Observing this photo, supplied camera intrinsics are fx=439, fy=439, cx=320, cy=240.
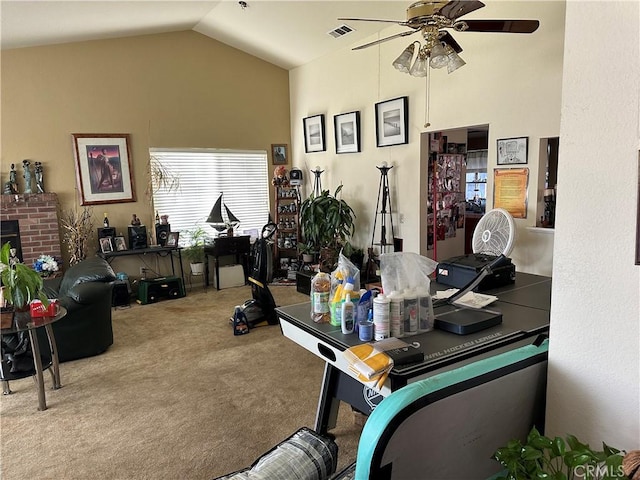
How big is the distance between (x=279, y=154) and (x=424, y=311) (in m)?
5.52

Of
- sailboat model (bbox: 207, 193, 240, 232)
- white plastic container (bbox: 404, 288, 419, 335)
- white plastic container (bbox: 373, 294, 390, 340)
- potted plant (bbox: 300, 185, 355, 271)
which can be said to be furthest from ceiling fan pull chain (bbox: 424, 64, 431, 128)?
white plastic container (bbox: 373, 294, 390, 340)

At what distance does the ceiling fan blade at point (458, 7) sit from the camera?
92.0 inches

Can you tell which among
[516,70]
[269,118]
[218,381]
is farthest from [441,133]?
[218,381]

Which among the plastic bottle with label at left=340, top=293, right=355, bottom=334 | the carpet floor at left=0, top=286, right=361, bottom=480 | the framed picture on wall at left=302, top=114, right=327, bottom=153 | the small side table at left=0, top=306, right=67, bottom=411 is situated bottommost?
the carpet floor at left=0, top=286, right=361, bottom=480

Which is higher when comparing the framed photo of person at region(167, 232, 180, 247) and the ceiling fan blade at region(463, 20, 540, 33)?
the ceiling fan blade at region(463, 20, 540, 33)

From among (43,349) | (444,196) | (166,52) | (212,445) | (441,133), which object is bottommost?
(212,445)

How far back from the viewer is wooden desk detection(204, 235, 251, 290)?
6.17m

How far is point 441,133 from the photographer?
530 centimetres

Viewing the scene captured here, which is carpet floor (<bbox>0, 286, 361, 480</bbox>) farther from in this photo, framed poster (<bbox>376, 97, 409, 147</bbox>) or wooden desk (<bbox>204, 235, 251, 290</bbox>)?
framed poster (<bbox>376, 97, 409, 147</bbox>)

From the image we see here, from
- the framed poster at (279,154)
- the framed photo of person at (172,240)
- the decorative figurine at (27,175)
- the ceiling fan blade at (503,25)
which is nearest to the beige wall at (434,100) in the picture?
the framed poster at (279,154)

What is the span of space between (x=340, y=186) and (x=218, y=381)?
141 inches

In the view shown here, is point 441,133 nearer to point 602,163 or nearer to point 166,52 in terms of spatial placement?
point 166,52

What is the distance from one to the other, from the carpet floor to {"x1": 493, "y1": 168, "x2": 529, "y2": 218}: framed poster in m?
2.32

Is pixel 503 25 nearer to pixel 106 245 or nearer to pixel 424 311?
pixel 424 311
